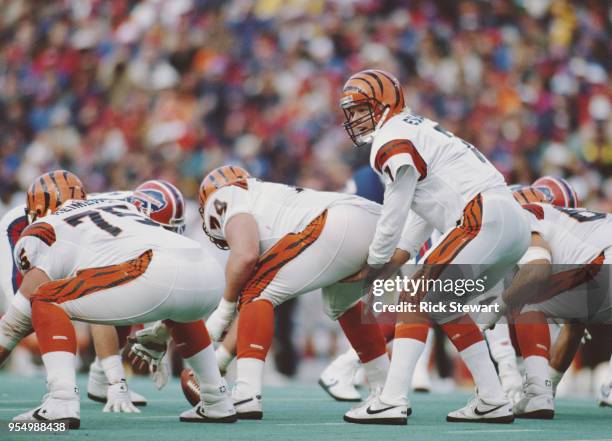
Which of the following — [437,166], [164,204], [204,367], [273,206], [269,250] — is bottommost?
[204,367]

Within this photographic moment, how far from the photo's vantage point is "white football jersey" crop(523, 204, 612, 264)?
663 cm

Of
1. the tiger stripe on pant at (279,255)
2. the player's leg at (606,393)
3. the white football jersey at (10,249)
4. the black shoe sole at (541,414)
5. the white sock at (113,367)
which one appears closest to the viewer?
the tiger stripe on pant at (279,255)

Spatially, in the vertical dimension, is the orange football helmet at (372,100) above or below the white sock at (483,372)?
above

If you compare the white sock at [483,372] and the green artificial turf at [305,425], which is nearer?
the green artificial turf at [305,425]

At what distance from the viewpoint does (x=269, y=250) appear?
6.27m

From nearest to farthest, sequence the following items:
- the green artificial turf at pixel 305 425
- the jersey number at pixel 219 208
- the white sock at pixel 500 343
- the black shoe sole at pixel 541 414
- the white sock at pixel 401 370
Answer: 1. the green artificial turf at pixel 305 425
2. the white sock at pixel 401 370
3. the jersey number at pixel 219 208
4. the black shoe sole at pixel 541 414
5. the white sock at pixel 500 343

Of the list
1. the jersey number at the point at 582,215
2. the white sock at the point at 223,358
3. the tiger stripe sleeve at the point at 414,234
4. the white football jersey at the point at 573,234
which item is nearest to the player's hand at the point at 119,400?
the white sock at the point at 223,358

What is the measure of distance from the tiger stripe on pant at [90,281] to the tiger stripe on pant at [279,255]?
96 cm

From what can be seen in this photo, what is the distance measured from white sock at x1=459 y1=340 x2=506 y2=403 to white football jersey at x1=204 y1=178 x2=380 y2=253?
966 mm

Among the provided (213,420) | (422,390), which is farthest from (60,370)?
(422,390)

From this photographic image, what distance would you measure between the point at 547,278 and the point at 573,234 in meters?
0.31

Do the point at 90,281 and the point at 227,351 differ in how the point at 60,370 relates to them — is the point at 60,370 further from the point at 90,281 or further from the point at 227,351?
the point at 227,351

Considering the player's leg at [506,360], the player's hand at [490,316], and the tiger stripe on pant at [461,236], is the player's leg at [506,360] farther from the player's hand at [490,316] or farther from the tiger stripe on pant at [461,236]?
the tiger stripe on pant at [461,236]

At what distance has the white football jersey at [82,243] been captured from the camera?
5.40 m
